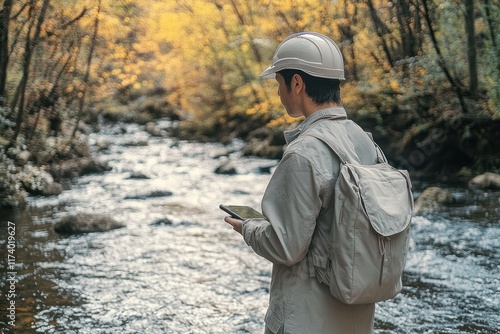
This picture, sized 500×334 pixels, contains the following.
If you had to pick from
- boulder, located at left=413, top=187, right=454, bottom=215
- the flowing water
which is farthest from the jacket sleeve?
boulder, located at left=413, top=187, right=454, bottom=215

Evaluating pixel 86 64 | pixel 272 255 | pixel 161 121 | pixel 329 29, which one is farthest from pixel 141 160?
pixel 272 255

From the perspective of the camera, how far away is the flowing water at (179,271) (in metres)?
5.27

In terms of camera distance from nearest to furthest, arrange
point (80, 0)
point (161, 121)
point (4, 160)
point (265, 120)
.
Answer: point (4, 160) → point (80, 0) → point (265, 120) → point (161, 121)

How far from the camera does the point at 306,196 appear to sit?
1.87 meters

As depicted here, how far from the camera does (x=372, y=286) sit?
6.31 ft

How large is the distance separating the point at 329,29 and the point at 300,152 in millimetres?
14687

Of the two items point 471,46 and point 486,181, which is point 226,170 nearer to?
point 486,181

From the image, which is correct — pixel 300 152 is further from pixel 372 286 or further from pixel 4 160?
pixel 4 160

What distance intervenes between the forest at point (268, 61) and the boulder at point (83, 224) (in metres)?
1.42

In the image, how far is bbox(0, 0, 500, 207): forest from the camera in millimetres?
10617

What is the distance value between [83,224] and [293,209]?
23.4 feet

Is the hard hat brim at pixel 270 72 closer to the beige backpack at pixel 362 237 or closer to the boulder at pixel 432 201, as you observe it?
the beige backpack at pixel 362 237

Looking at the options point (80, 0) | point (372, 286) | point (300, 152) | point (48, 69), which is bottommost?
point (372, 286)

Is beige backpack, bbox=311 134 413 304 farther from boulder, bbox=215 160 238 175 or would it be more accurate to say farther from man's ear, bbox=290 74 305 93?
boulder, bbox=215 160 238 175
